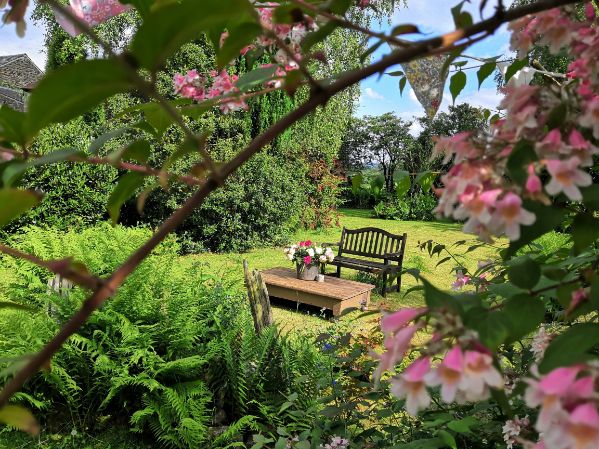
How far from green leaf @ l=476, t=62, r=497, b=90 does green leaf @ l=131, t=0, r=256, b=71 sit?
80 cm

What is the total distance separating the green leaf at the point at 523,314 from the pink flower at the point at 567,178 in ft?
0.33

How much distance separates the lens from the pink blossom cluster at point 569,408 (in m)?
0.30

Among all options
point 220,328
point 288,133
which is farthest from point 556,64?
point 220,328

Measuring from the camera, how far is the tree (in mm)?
20703

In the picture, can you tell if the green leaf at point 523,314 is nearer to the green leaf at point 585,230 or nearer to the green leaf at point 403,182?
the green leaf at point 585,230

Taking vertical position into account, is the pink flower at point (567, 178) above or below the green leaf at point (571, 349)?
above

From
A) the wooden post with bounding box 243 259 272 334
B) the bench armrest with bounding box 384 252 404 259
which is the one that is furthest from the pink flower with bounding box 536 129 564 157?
the bench armrest with bounding box 384 252 404 259

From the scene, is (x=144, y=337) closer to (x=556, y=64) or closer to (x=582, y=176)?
(x=582, y=176)

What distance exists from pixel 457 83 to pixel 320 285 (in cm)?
461

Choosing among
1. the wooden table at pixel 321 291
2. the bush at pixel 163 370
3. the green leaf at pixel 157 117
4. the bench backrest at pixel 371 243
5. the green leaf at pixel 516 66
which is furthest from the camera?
the bench backrest at pixel 371 243

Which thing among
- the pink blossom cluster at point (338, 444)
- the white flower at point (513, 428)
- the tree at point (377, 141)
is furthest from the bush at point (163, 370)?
the tree at point (377, 141)

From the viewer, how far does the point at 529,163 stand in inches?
16.7

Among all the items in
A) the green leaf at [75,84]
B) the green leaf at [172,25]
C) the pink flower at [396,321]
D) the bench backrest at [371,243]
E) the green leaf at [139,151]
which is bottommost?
the bench backrest at [371,243]

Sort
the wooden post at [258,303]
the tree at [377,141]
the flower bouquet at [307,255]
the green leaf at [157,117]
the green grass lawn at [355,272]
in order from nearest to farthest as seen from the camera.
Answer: the green leaf at [157,117]
the wooden post at [258,303]
the green grass lawn at [355,272]
the flower bouquet at [307,255]
the tree at [377,141]
